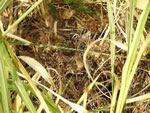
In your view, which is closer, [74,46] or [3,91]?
[3,91]

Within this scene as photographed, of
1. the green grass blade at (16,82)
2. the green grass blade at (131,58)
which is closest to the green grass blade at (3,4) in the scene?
the green grass blade at (16,82)

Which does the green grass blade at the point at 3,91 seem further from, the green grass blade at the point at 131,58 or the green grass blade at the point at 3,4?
the green grass blade at the point at 131,58

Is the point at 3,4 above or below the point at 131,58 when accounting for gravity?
above

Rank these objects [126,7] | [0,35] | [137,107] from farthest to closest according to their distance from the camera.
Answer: [137,107], [126,7], [0,35]

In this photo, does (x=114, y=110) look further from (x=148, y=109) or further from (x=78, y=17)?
(x=78, y=17)

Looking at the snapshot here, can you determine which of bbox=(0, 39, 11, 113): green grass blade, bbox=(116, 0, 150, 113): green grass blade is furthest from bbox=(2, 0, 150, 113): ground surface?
bbox=(0, 39, 11, 113): green grass blade

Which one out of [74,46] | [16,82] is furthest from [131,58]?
[74,46]

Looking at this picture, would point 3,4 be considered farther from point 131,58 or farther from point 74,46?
point 74,46

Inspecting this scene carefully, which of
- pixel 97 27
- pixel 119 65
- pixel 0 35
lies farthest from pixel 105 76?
pixel 0 35

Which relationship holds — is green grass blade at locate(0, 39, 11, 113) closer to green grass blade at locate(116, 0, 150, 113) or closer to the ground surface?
green grass blade at locate(116, 0, 150, 113)

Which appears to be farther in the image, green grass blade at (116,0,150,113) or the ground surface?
the ground surface

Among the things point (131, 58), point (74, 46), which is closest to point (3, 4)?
point (131, 58)
